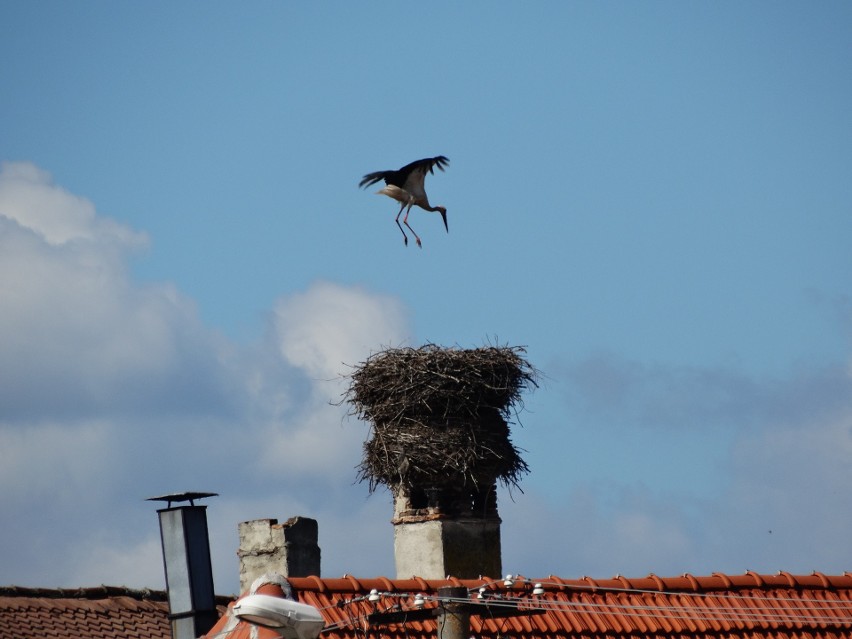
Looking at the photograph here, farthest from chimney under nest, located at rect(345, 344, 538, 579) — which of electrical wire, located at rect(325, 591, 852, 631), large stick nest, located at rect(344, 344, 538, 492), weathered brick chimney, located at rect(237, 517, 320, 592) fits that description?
electrical wire, located at rect(325, 591, 852, 631)

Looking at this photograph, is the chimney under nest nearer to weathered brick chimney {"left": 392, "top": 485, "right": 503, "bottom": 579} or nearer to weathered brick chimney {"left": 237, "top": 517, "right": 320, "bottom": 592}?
weathered brick chimney {"left": 392, "top": 485, "right": 503, "bottom": 579}

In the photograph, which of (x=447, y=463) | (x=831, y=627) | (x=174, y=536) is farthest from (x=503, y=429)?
(x=174, y=536)

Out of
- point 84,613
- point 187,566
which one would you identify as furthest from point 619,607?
point 84,613

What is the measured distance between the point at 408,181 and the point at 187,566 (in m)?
5.18

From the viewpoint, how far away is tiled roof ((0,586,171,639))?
39.3ft

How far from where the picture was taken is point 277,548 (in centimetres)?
1183

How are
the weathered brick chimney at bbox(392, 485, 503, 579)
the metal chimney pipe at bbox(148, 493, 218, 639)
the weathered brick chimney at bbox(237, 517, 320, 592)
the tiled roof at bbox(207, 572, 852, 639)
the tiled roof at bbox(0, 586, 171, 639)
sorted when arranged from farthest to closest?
the weathered brick chimney at bbox(392, 485, 503, 579)
the tiled roof at bbox(0, 586, 171, 639)
the weathered brick chimney at bbox(237, 517, 320, 592)
the metal chimney pipe at bbox(148, 493, 218, 639)
the tiled roof at bbox(207, 572, 852, 639)

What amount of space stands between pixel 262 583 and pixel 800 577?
453 centimetres

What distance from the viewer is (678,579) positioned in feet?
36.6

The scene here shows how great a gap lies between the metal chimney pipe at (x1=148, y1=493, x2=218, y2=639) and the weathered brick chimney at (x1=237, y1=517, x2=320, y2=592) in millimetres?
1654

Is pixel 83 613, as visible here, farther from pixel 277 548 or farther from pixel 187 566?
pixel 187 566

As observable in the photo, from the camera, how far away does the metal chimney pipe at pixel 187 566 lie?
394 inches

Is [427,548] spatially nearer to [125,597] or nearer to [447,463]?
[447,463]

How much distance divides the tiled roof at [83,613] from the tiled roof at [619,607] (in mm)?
2853
